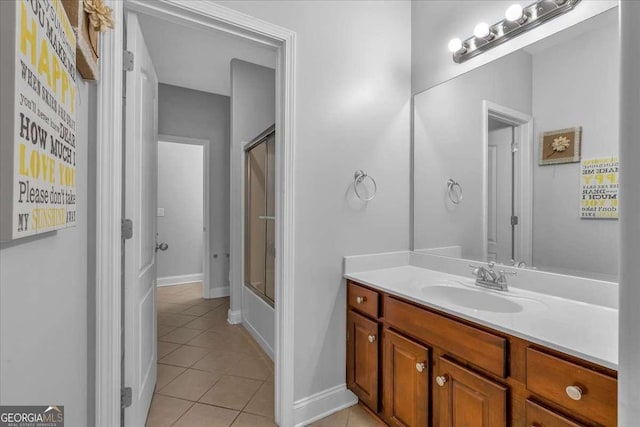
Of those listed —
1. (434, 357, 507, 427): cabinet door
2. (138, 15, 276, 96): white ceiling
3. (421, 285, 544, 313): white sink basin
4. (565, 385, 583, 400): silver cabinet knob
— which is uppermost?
(138, 15, 276, 96): white ceiling

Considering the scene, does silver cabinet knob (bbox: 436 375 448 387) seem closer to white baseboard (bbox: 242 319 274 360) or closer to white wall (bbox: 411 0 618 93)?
white baseboard (bbox: 242 319 274 360)

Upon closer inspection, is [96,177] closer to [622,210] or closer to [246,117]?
[622,210]

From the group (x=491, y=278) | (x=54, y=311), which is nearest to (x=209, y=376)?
(x=54, y=311)

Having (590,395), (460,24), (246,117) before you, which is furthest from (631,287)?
(246,117)

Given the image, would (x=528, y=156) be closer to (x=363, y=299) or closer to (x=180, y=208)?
(x=363, y=299)

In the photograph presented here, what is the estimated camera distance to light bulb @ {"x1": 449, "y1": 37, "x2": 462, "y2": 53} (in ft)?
5.95

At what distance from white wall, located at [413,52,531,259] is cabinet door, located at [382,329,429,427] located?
727mm

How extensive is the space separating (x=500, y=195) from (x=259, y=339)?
7.32ft

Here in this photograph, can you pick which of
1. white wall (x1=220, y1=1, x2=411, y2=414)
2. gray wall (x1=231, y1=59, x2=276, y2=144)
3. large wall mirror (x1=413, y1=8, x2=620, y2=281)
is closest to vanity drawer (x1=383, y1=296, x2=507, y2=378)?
white wall (x1=220, y1=1, x2=411, y2=414)

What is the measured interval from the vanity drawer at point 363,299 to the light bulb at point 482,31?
150 cm

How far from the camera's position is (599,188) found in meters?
1.33

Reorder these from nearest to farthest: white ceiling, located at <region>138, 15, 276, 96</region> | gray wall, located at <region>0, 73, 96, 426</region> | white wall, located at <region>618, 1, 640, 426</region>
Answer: white wall, located at <region>618, 1, 640, 426</region>
gray wall, located at <region>0, 73, 96, 426</region>
white ceiling, located at <region>138, 15, 276, 96</region>

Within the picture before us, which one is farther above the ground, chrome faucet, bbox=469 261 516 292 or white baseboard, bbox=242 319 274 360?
chrome faucet, bbox=469 261 516 292

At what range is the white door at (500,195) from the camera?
167 cm
